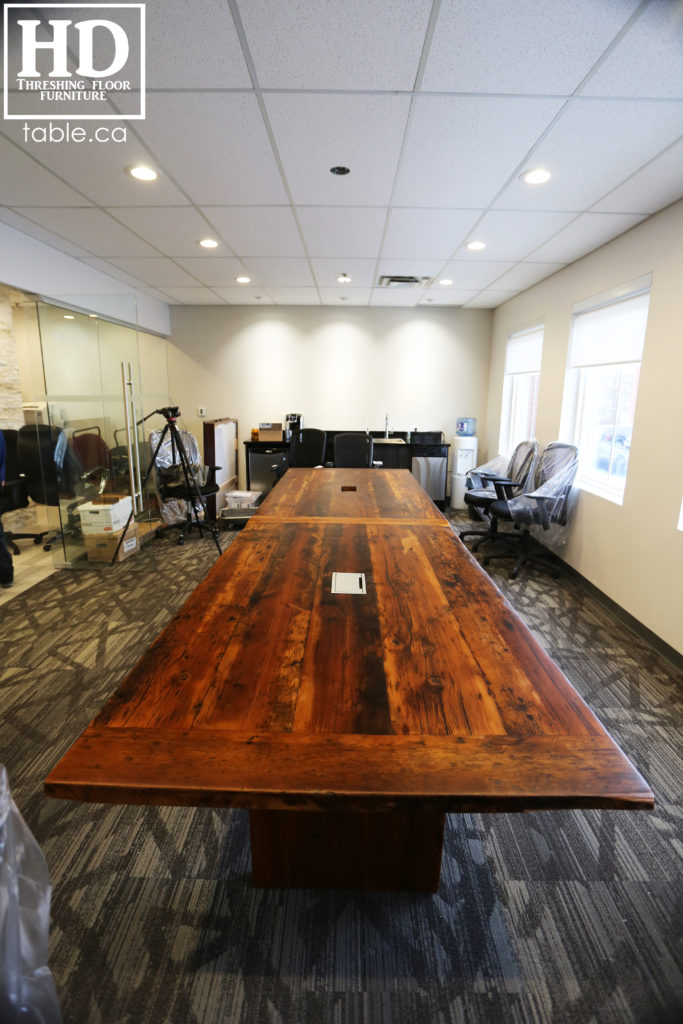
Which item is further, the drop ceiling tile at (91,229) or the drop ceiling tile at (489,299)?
the drop ceiling tile at (489,299)

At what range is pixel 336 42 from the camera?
62.8 inches

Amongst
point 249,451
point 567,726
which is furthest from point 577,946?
point 249,451

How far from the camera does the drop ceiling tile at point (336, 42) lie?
57.6 inches

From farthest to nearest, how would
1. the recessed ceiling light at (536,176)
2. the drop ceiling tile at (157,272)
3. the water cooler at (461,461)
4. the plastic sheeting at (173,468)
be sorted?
the water cooler at (461,461), the plastic sheeting at (173,468), the drop ceiling tile at (157,272), the recessed ceiling light at (536,176)

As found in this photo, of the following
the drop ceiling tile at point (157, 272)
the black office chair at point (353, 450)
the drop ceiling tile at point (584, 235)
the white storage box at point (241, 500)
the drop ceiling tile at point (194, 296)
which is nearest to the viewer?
the drop ceiling tile at point (584, 235)

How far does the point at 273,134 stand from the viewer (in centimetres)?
216

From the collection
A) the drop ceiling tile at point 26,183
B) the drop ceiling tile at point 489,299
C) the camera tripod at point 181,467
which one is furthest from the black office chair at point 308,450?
the drop ceiling tile at point 26,183

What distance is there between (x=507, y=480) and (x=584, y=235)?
1.97m

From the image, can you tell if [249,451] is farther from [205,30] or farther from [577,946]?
[577,946]

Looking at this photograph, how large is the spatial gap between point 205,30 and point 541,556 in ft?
13.8

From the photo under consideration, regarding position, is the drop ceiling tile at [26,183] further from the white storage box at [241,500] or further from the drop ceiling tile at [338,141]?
the white storage box at [241,500]

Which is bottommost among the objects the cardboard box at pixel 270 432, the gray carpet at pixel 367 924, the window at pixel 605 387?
the gray carpet at pixel 367 924

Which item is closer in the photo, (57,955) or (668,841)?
(57,955)

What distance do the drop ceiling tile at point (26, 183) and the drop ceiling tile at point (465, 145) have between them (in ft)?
6.32
